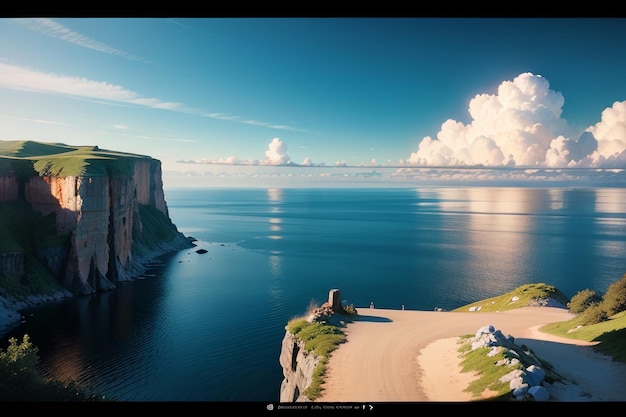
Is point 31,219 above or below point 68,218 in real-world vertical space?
below

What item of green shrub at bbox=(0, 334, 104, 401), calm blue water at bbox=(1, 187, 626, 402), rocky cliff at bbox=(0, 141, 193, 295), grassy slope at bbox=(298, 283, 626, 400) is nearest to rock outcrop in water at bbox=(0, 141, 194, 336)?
rocky cliff at bbox=(0, 141, 193, 295)

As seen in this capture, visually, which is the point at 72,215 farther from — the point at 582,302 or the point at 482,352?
the point at 582,302

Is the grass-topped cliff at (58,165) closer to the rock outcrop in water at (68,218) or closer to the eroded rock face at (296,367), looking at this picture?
the rock outcrop in water at (68,218)

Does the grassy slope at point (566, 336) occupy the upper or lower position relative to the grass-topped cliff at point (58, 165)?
lower

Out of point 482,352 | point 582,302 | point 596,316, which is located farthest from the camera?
point 582,302

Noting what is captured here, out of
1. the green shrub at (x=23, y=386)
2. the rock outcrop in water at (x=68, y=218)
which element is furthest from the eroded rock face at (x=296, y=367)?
the rock outcrop in water at (x=68, y=218)

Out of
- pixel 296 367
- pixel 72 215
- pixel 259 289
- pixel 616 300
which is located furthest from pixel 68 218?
pixel 616 300
